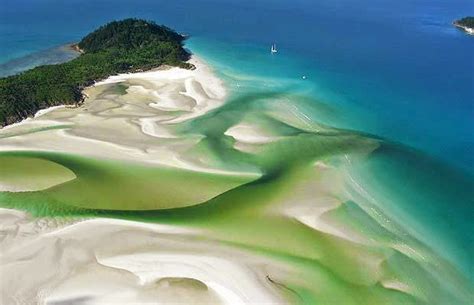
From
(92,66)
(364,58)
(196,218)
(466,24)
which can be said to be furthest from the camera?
(466,24)

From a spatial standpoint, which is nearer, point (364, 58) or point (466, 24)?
point (364, 58)

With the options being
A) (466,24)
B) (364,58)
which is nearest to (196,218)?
(364,58)

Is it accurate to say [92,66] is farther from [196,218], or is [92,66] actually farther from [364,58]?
[364,58]

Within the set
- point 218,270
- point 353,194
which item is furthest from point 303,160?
point 218,270

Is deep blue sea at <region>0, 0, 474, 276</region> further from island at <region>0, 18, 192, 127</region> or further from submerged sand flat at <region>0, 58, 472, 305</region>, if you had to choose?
island at <region>0, 18, 192, 127</region>

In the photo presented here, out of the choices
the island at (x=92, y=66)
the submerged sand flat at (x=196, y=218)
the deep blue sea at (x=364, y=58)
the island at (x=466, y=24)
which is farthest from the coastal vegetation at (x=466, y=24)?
the submerged sand flat at (x=196, y=218)

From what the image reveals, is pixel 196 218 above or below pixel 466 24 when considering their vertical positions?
below

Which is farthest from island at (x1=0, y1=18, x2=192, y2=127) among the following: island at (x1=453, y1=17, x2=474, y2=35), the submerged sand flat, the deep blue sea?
island at (x1=453, y1=17, x2=474, y2=35)
